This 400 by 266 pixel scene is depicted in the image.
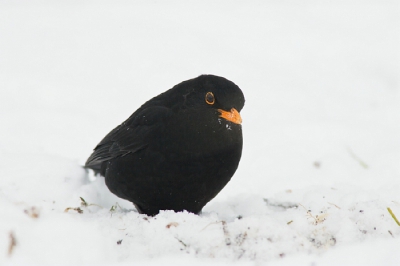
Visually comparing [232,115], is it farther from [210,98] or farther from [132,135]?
[132,135]

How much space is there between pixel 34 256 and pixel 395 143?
214 inches

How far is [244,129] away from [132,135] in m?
3.00

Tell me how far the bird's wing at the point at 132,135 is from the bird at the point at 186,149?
12 millimetres

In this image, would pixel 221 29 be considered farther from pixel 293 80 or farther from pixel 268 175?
pixel 268 175

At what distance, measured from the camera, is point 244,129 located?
7.86 metres

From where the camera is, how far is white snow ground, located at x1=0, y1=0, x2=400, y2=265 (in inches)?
143

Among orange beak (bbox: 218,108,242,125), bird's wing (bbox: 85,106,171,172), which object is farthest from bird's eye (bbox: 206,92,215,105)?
bird's wing (bbox: 85,106,171,172)

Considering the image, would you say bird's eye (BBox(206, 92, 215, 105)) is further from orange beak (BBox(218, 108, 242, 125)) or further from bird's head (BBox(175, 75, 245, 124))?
orange beak (BBox(218, 108, 242, 125))

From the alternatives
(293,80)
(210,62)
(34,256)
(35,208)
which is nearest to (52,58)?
(210,62)

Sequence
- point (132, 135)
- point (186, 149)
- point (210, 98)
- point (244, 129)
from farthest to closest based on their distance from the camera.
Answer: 1. point (244, 129)
2. point (132, 135)
3. point (210, 98)
4. point (186, 149)

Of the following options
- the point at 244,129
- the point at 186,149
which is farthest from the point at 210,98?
the point at 244,129

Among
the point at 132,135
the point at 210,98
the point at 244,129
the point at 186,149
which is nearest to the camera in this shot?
the point at 186,149

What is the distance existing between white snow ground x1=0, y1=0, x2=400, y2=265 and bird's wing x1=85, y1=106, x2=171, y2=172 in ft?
1.15

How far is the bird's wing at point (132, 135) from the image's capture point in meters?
4.93
